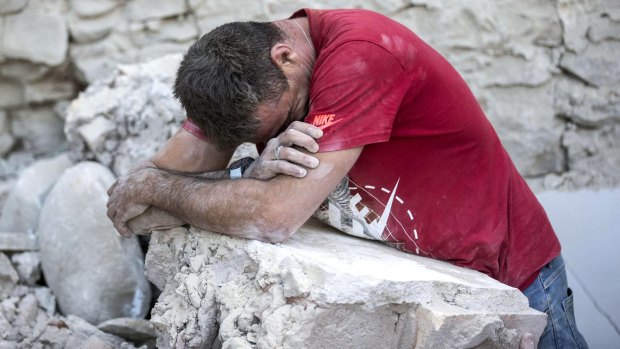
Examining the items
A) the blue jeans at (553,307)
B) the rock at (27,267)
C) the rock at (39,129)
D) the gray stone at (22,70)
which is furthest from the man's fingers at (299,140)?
the rock at (39,129)

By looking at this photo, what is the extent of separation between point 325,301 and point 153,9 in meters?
2.47

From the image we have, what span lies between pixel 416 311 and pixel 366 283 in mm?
211

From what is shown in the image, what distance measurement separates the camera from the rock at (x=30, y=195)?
12.5 feet

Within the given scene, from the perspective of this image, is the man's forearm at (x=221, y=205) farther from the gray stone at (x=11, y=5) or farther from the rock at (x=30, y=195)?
the gray stone at (x=11, y=5)

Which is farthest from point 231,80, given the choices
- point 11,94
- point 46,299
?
point 11,94

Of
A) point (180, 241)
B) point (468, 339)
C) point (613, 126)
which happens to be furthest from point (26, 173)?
point (613, 126)

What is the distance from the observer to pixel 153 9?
418 cm

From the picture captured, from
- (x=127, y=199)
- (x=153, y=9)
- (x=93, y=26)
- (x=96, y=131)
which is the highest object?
(x=153, y=9)

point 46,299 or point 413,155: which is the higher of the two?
point 413,155

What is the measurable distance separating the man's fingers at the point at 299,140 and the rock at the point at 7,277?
70.0 inches

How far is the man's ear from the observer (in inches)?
96.4

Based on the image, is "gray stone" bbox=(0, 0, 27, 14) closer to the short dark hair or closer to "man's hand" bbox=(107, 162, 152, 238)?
Answer: "man's hand" bbox=(107, 162, 152, 238)

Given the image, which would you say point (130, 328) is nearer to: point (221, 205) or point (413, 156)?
point (221, 205)

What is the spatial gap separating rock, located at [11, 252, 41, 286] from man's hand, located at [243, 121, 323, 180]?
1647mm
